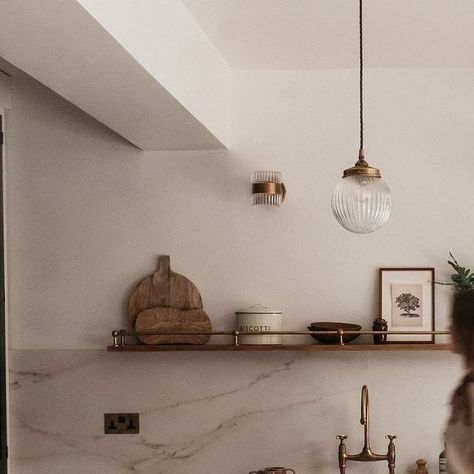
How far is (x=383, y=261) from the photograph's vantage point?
156 inches

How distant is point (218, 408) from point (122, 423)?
425 millimetres

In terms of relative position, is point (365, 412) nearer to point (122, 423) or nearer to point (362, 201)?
point (122, 423)

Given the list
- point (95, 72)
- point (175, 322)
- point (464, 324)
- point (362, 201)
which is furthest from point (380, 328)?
point (95, 72)

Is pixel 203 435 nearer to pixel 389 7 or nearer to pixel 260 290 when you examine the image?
pixel 260 290

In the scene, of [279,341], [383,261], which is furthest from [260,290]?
[383,261]

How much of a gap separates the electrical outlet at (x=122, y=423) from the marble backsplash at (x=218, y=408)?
25 mm

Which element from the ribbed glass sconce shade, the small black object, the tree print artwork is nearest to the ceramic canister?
the small black object

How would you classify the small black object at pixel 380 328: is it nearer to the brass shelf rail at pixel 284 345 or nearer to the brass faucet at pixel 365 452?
the brass shelf rail at pixel 284 345

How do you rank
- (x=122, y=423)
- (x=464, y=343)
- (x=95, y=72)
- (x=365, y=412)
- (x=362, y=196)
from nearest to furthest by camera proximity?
(x=464, y=343) < (x=95, y=72) < (x=362, y=196) < (x=365, y=412) < (x=122, y=423)

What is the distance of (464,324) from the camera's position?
86.6 inches

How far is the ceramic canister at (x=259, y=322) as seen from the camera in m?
3.86

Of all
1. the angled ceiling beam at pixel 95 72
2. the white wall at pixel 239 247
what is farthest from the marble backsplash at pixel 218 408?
the angled ceiling beam at pixel 95 72

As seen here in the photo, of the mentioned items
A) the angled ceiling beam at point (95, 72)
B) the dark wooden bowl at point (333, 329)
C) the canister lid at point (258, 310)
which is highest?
the angled ceiling beam at point (95, 72)

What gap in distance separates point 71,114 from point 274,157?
3.03ft
